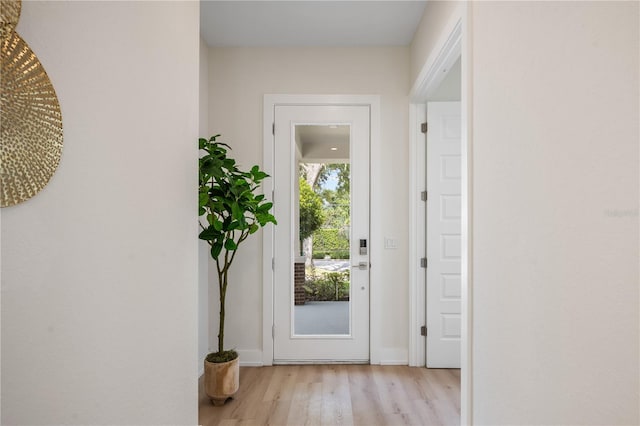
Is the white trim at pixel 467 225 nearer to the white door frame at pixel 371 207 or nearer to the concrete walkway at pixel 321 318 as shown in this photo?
the white door frame at pixel 371 207

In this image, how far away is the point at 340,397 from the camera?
2.48 metres

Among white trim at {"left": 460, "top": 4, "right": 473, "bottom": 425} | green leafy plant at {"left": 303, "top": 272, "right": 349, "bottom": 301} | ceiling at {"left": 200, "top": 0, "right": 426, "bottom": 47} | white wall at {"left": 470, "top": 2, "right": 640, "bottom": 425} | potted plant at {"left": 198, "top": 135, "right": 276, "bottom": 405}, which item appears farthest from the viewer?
green leafy plant at {"left": 303, "top": 272, "right": 349, "bottom": 301}

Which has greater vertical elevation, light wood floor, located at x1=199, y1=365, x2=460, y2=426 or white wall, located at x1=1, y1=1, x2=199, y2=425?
white wall, located at x1=1, y1=1, x2=199, y2=425

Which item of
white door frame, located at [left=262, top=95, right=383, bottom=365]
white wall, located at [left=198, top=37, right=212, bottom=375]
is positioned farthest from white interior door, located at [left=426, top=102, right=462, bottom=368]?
white wall, located at [left=198, top=37, right=212, bottom=375]

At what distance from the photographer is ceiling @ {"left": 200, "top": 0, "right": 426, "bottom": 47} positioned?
2557 millimetres

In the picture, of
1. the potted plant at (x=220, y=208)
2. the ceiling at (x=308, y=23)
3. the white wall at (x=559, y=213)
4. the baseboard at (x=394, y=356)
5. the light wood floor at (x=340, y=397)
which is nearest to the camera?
the white wall at (x=559, y=213)

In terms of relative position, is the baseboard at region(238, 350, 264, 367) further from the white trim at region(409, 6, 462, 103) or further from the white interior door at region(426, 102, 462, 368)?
the white trim at region(409, 6, 462, 103)

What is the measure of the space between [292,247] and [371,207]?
753 mm

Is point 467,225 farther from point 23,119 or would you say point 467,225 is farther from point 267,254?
point 267,254

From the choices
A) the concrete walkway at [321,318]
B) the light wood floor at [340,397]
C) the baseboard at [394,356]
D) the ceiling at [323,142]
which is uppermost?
the ceiling at [323,142]

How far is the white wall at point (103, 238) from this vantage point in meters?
0.93

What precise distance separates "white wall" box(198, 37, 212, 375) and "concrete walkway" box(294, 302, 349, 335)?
744mm

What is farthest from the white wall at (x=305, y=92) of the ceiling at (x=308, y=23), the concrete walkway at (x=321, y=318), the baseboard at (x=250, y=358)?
the concrete walkway at (x=321, y=318)

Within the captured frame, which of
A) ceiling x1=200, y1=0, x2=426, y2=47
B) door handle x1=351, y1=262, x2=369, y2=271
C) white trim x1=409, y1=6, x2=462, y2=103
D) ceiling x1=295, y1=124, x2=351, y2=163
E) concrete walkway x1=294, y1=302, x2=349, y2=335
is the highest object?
ceiling x1=200, y1=0, x2=426, y2=47
